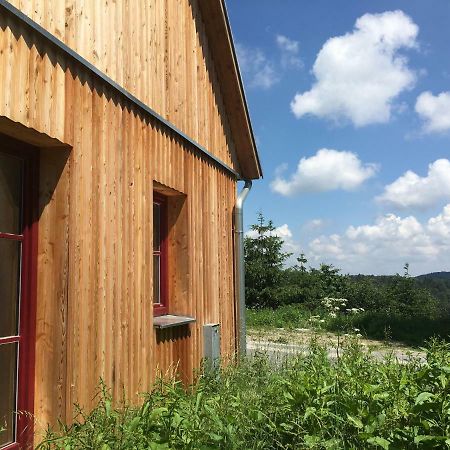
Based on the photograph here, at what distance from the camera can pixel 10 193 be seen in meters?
3.46

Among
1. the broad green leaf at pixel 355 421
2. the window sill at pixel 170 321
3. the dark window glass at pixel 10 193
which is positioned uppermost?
the dark window glass at pixel 10 193

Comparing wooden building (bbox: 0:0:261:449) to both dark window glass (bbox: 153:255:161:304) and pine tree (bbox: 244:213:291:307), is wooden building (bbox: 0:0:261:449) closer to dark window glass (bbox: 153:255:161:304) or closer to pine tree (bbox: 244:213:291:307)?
dark window glass (bbox: 153:255:161:304)

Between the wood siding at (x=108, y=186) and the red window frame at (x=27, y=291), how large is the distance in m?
0.05

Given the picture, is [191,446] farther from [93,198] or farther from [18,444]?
[93,198]

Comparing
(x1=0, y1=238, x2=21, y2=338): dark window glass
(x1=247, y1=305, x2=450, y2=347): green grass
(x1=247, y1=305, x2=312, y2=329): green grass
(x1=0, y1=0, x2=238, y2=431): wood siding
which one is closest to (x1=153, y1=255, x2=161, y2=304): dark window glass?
(x1=0, y1=0, x2=238, y2=431): wood siding

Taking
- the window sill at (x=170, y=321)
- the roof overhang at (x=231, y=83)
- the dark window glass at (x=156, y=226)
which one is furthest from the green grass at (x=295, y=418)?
the roof overhang at (x=231, y=83)

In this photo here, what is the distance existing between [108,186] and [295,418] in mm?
2355

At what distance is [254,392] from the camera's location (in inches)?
161

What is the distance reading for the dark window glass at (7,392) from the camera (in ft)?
10.7

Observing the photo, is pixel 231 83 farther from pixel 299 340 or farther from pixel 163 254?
pixel 299 340

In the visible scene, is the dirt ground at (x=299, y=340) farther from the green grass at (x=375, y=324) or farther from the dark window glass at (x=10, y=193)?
the dark window glass at (x=10, y=193)

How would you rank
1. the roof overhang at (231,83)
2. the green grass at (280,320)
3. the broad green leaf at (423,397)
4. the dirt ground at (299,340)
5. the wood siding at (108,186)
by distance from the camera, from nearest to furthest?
the broad green leaf at (423,397)
the wood siding at (108,186)
the roof overhang at (231,83)
the dirt ground at (299,340)
the green grass at (280,320)

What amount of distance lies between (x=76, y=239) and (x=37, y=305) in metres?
0.55

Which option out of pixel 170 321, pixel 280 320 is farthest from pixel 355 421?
pixel 280 320
